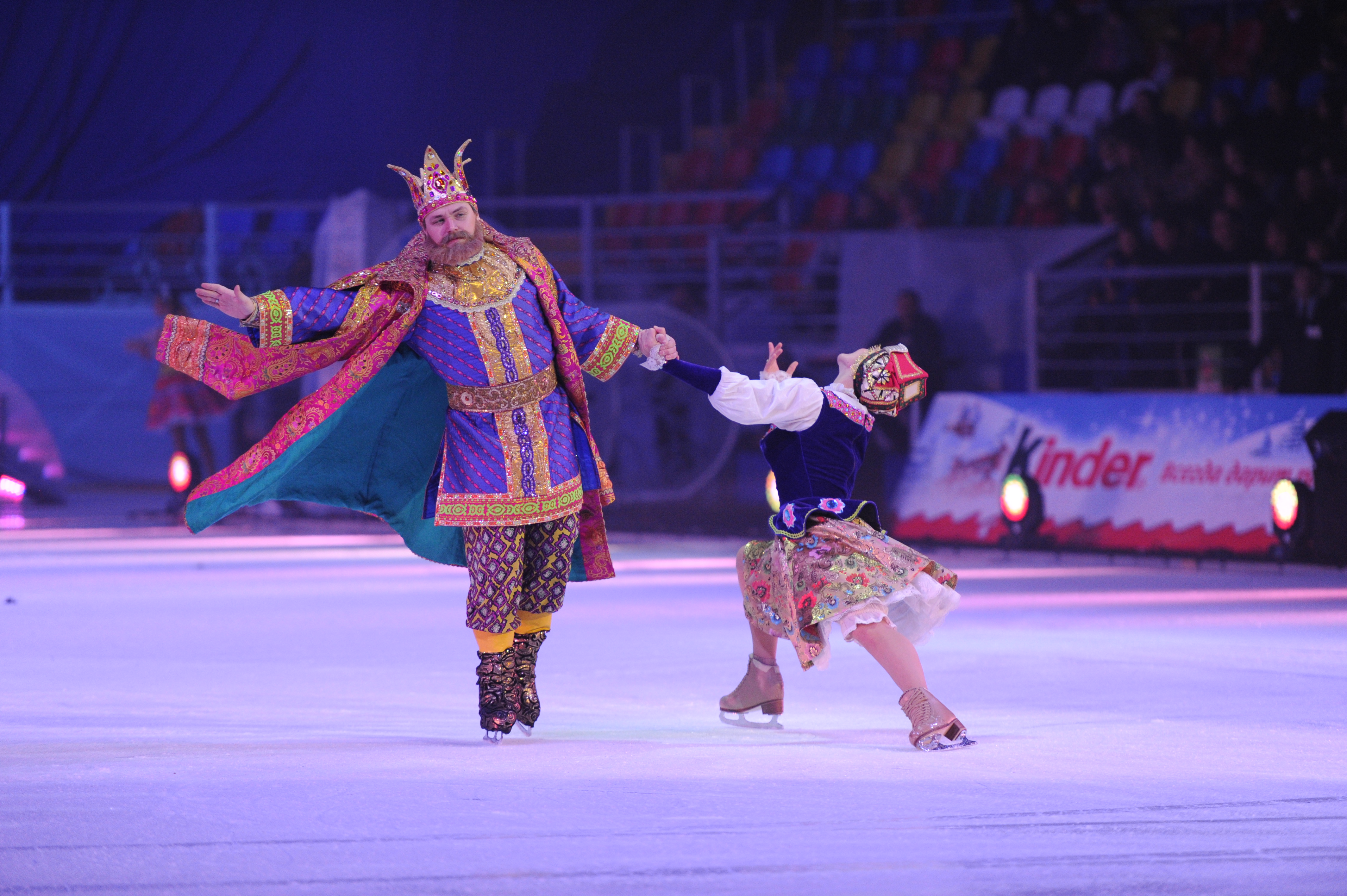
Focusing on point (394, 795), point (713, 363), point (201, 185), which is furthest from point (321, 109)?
point (394, 795)

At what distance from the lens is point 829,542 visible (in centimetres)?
445

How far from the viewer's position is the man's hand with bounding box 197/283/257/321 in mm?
4316

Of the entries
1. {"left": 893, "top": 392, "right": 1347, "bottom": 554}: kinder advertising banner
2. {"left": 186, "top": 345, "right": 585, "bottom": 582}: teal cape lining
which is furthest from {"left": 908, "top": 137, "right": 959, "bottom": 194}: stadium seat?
{"left": 186, "top": 345, "right": 585, "bottom": 582}: teal cape lining

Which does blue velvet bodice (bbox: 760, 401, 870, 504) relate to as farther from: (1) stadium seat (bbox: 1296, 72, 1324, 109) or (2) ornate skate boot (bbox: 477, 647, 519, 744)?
(1) stadium seat (bbox: 1296, 72, 1324, 109)

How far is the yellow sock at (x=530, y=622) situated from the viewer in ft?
15.3

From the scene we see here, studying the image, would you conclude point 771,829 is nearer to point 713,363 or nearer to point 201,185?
point 713,363

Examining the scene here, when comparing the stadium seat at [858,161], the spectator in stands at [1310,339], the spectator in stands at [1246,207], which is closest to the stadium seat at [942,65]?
the stadium seat at [858,161]

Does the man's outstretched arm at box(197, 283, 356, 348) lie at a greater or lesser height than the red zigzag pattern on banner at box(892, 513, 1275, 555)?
greater

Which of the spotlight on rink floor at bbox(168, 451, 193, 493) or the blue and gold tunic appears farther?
the spotlight on rink floor at bbox(168, 451, 193, 493)

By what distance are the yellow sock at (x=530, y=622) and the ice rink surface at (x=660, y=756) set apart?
0.26 metres

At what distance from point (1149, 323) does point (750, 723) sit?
7786 millimetres

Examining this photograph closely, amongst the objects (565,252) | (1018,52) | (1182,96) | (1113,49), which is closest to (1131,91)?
(1182,96)

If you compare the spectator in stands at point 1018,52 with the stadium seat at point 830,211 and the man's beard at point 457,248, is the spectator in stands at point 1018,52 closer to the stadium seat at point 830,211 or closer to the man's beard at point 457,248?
the stadium seat at point 830,211

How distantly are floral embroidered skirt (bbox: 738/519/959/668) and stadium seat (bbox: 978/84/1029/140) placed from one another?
9750mm
